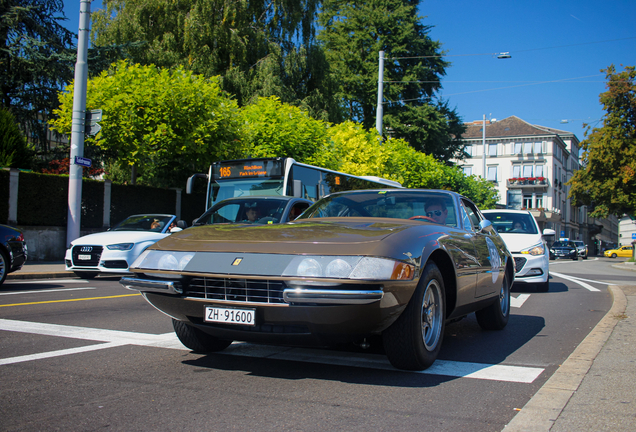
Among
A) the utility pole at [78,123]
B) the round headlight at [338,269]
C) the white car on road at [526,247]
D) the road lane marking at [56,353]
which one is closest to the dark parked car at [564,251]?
the white car on road at [526,247]

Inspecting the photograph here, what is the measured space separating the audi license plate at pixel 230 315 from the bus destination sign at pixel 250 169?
37.6ft

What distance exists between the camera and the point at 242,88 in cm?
→ 2784

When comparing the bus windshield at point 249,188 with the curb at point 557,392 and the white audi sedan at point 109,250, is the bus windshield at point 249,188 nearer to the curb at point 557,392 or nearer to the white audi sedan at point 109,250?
the white audi sedan at point 109,250

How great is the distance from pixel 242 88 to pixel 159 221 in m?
15.0

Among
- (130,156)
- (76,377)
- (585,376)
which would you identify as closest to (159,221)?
(130,156)

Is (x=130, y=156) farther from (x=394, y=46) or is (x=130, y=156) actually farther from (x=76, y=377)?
(x=394, y=46)

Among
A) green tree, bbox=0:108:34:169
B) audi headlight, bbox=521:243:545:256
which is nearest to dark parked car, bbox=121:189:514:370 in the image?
audi headlight, bbox=521:243:545:256

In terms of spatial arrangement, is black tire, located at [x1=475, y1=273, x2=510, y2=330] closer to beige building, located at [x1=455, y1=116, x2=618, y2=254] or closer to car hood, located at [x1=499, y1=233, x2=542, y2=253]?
car hood, located at [x1=499, y1=233, x2=542, y2=253]

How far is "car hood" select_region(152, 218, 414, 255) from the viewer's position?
12.6 ft

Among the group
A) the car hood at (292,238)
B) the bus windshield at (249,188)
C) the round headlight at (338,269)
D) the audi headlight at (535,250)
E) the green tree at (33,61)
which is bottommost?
the audi headlight at (535,250)

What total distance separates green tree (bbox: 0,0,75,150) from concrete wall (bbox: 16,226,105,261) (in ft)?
24.9

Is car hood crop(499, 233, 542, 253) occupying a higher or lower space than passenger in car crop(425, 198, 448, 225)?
lower

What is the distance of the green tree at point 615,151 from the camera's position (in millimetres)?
45556

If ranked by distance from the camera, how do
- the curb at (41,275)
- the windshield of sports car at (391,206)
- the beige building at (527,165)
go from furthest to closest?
the beige building at (527,165) < the curb at (41,275) < the windshield of sports car at (391,206)
